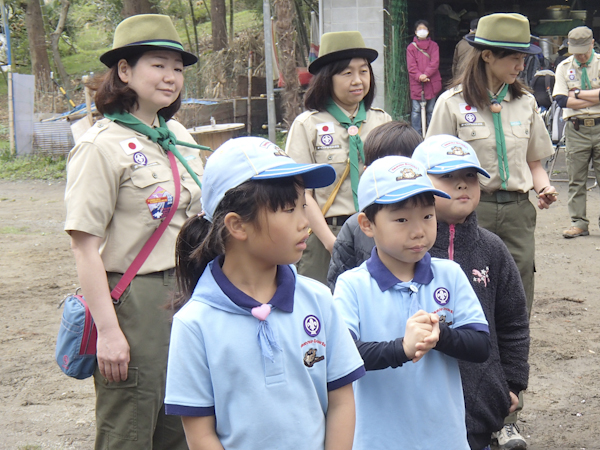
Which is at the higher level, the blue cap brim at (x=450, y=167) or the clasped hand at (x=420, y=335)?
the blue cap brim at (x=450, y=167)

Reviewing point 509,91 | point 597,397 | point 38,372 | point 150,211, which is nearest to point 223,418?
point 150,211

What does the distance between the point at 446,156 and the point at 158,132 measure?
112 centimetres

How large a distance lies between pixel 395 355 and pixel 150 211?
3.55ft

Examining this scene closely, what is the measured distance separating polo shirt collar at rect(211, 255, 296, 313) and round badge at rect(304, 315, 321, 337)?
6 cm

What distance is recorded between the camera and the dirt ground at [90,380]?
3.97 m

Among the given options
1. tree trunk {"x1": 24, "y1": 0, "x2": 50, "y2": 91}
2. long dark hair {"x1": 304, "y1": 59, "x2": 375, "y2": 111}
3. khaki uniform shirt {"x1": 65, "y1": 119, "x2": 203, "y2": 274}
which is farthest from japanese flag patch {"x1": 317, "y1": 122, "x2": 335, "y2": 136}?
tree trunk {"x1": 24, "y1": 0, "x2": 50, "y2": 91}

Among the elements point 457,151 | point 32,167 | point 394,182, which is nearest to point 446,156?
point 457,151

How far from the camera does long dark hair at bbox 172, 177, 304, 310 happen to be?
1.83 meters

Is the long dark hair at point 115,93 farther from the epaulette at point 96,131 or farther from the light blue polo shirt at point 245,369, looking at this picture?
the light blue polo shirt at point 245,369

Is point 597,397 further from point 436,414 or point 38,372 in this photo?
point 38,372

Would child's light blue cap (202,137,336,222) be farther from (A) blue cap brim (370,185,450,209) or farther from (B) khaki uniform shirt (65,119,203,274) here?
(B) khaki uniform shirt (65,119,203,274)

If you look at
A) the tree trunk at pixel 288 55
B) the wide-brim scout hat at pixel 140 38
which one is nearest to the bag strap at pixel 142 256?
the wide-brim scout hat at pixel 140 38

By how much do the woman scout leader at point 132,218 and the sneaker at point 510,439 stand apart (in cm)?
173

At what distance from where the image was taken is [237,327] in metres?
1.82
